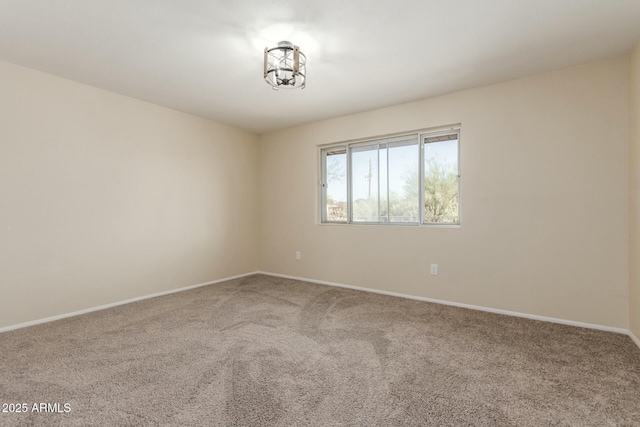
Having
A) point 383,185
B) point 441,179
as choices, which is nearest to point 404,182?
point 383,185

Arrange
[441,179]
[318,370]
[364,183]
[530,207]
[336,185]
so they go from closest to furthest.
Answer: [318,370] → [530,207] → [441,179] → [364,183] → [336,185]

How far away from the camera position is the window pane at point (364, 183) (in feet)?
13.8

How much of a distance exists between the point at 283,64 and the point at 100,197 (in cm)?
255

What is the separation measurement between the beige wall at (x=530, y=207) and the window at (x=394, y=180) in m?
0.18

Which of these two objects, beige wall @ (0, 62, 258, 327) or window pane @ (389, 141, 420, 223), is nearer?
beige wall @ (0, 62, 258, 327)

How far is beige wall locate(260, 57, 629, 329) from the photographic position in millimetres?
2682

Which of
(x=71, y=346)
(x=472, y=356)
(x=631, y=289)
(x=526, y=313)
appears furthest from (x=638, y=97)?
(x=71, y=346)

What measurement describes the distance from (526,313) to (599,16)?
2.55 m

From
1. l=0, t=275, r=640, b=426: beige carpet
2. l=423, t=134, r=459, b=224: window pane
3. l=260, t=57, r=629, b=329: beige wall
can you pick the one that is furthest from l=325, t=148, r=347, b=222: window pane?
l=0, t=275, r=640, b=426: beige carpet

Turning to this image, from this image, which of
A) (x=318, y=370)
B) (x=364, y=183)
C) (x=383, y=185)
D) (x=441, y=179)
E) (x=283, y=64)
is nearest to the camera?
(x=318, y=370)

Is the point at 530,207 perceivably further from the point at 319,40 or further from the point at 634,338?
the point at 319,40

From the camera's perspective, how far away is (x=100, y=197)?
3.35 m

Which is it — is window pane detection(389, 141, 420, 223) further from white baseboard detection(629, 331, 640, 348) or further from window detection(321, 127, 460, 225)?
white baseboard detection(629, 331, 640, 348)

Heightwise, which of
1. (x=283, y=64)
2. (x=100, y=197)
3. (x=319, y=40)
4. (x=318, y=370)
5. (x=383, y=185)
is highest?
(x=319, y=40)
